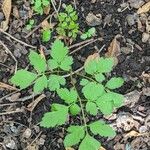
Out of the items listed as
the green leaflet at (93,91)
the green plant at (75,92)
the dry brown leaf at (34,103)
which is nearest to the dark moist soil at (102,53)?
the dry brown leaf at (34,103)

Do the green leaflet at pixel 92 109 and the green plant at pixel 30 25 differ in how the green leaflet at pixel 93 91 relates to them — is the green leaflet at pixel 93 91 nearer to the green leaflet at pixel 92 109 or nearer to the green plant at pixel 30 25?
the green leaflet at pixel 92 109

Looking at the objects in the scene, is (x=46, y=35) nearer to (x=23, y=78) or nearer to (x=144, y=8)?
(x=23, y=78)

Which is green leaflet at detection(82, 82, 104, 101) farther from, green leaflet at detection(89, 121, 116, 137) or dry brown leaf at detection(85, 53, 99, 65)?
dry brown leaf at detection(85, 53, 99, 65)

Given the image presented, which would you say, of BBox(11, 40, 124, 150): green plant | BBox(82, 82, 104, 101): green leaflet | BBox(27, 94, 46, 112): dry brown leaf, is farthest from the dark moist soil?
BBox(82, 82, 104, 101): green leaflet

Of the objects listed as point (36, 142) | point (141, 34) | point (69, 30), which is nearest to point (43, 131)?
point (36, 142)

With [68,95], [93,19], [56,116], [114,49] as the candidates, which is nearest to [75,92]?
[68,95]

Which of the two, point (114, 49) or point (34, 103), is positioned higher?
point (114, 49)
